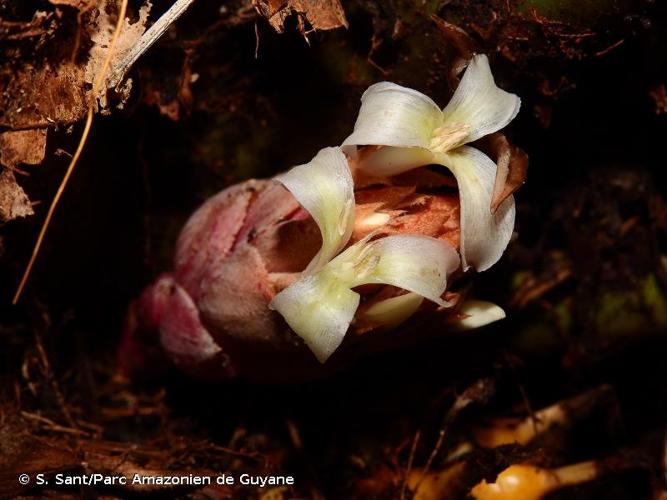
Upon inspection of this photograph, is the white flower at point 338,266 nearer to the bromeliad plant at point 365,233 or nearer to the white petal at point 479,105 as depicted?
the bromeliad plant at point 365,233

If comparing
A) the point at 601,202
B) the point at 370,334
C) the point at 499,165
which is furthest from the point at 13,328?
the point at 601,202

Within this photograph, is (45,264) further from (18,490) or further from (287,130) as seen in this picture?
(287,130)

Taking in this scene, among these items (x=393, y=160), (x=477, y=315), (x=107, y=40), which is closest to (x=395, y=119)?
(x=393, y=160)

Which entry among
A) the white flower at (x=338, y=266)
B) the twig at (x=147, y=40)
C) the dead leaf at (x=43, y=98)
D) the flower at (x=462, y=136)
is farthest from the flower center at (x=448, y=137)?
the dead leaf at (x=43, y=98)

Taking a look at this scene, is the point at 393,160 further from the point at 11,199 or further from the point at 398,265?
the point at 11,199

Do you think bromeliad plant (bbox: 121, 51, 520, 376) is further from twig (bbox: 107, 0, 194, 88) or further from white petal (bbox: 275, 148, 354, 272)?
twig (bbox: 107, 0, 194, 88)
